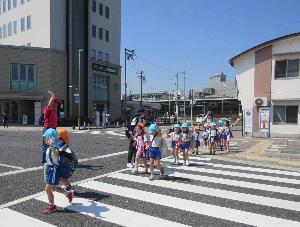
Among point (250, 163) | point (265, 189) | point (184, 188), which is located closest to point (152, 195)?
point (184, 188)

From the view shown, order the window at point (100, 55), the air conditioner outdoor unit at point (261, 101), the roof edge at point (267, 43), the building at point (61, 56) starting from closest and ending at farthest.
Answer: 1. the roof edge at point (267, 43)
2. the air conditioner outdoor unit at point (261, 101)
3. the building at point (61, 56)
4. the window at point (100, 55)

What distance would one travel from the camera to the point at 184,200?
6809 mm

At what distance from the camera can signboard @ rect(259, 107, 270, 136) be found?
22.0m

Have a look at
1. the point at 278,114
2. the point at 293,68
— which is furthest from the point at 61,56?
the point at 293,68

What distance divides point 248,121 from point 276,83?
3008 millimetres

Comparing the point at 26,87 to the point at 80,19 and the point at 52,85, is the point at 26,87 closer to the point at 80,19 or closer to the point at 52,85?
the point at 52,85

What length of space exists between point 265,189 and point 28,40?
41.2 metres

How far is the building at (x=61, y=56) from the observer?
37.5 metres

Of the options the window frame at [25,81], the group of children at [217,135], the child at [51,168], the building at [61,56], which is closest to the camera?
the child at [51,168]

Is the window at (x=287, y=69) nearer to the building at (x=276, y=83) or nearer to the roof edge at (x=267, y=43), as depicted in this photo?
the building at (x=276, y=83)

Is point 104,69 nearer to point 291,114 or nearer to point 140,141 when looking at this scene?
point 291,114

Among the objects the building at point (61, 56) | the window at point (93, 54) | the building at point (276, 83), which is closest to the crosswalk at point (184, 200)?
the building at point (276, 83)

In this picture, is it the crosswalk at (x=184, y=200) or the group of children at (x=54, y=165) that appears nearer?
the crosswalk at (x=184, y=200)

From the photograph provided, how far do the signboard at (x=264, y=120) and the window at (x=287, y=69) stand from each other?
9.70 feet
